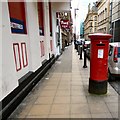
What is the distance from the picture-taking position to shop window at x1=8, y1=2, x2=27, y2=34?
185 inches

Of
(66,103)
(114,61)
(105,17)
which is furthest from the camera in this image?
(105,17)

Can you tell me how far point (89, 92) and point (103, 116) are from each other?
1.70 meters

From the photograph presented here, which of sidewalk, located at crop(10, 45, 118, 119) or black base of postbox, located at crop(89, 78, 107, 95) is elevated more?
black base of postbox, located at crop(89, 78, 107, 95)

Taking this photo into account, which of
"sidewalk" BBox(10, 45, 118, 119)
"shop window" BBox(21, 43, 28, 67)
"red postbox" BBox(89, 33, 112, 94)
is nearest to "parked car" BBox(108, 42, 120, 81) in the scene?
"sidewalk" BBox(10, 45, 118, 119)

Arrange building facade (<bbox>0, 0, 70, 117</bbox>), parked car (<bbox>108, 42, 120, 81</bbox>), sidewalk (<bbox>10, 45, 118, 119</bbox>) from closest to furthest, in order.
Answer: building facade (<bbox>0, 0, 70, 117</bbox>), sidewalk (<bbox>10, 45, 118, 119</bbox>), parked car (<bbox>108, 42, 120, 81</bbox>)

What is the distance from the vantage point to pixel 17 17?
5121 millimetres

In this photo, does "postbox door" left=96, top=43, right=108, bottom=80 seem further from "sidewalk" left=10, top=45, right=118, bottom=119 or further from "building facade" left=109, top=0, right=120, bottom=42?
"building facade" left=109, top=0, right=120, bottom=42

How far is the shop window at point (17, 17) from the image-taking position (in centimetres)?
471

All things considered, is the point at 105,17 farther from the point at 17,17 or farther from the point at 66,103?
the point at 66,103

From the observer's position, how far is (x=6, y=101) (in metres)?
3.84

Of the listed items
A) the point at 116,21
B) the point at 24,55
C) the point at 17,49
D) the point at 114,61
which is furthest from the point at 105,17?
the point at 17,49

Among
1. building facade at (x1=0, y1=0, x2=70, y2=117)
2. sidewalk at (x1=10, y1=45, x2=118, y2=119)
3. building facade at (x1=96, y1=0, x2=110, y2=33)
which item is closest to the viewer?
building facade at (x1=0, y1=0, x2=70, y2=117)

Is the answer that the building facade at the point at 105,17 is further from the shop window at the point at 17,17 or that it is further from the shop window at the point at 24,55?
the shop window at the point at 24,55

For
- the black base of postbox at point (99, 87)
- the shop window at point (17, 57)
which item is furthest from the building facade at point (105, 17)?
the shop window at point (17, 57)
